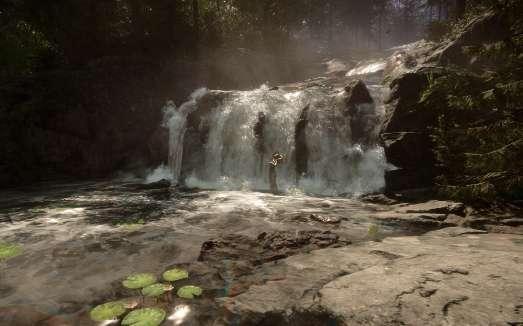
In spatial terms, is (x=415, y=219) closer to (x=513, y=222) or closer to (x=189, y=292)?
(x=513, y=222)

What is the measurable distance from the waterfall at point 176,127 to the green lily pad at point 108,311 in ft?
35.4

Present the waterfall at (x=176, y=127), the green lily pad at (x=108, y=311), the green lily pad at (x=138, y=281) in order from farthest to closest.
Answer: the waterfall at (x=176, y=127) → the green lily pad at (x=138, y=281) → the green lily pad at (x=108, y=311)

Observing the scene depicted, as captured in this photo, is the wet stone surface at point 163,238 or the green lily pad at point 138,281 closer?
the wet stone surface at point 163,238

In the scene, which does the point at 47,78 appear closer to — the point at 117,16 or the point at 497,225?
the point at 117,16

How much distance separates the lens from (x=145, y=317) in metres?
3.89

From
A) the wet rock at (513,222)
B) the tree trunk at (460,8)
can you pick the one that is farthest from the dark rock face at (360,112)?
the tree trunk at (460,8)

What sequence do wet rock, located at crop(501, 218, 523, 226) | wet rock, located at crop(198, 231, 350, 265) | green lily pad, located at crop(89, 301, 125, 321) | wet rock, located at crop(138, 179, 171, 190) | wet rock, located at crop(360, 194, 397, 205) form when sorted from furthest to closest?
wet rock, located at crop(138, 179, 171, 190)
wet rock, located at crop(360, 194, 397, 205)
wet rock, located at crop(501, 218, 523, 226)
wet rock, located at crop(198, 231, 350, 265)
green lily pad, located at crop(89, 301, 125, 321)

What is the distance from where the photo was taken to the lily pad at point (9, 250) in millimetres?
6250

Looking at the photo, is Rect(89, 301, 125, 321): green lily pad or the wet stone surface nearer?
Rect(89, 301, 125, 321): green lily pad

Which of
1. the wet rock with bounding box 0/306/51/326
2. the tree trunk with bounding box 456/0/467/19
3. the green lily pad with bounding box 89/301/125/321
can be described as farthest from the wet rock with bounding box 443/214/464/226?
the tree trunk with bounding box 456/0/467/19

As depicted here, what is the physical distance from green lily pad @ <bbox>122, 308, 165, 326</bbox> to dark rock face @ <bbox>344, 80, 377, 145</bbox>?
1029 centimetres

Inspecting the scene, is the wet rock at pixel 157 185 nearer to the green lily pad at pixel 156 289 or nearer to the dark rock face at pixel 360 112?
the dark rock face at pixel 360 112

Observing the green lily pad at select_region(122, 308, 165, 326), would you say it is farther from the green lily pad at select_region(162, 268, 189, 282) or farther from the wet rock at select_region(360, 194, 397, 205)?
the wet rock at select_region(360, 194, 397, 205)

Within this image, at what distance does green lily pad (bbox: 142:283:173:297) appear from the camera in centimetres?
448
